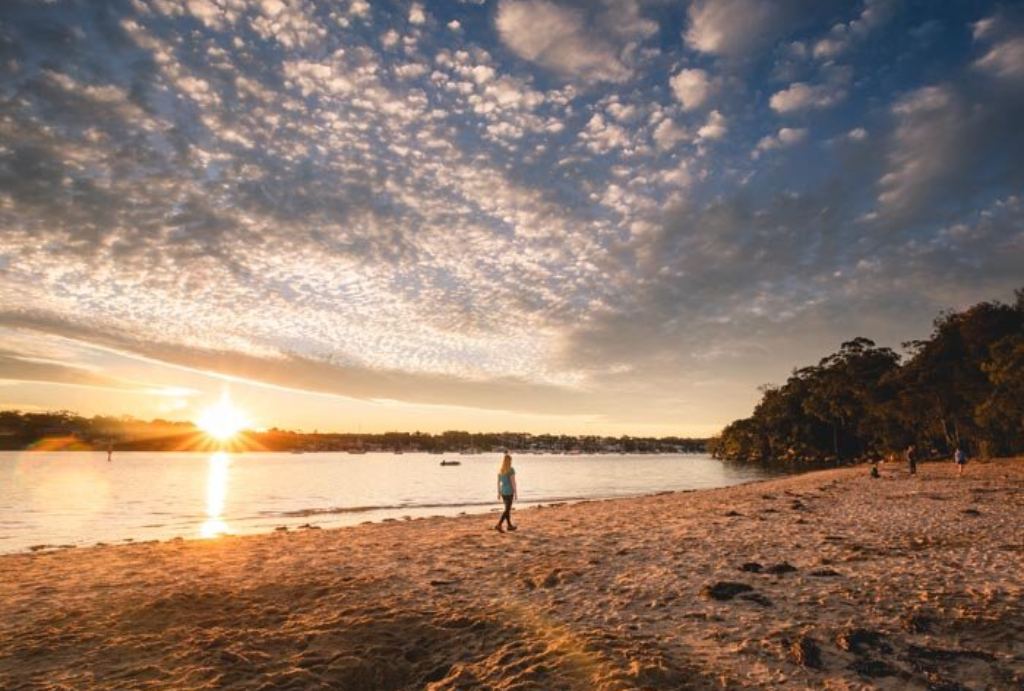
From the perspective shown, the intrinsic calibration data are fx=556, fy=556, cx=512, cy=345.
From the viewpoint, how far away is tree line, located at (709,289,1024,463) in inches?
1885

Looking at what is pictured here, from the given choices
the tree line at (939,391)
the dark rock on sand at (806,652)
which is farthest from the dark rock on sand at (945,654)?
the tree line at (939,391)

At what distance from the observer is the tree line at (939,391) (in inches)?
1885

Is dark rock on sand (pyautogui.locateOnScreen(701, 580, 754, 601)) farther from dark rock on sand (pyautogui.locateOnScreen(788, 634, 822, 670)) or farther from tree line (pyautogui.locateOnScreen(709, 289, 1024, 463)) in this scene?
tree line (pyautogui.locateOnScreen(709, 289, 1024, 463))

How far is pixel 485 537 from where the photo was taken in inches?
765

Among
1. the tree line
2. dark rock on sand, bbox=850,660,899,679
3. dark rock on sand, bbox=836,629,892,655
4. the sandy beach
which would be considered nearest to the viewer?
dark rock on sand, bbox=850,660,899,679

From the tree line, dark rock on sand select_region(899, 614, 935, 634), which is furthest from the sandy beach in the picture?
the tree line

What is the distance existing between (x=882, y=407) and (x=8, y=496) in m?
94.9

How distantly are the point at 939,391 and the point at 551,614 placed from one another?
67979 mm

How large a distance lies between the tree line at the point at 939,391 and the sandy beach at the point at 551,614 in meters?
40.8

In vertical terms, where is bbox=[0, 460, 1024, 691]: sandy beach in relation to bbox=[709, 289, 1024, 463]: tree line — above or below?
below

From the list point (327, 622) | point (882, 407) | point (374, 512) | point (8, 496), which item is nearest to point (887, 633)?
point (327, 622)

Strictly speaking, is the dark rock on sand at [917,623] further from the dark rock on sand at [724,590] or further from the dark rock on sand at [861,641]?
the dark rock on sand at [724,590]

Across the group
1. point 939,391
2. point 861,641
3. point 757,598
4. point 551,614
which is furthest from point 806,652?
point 939,391

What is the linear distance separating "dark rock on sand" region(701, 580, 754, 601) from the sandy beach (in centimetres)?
4
